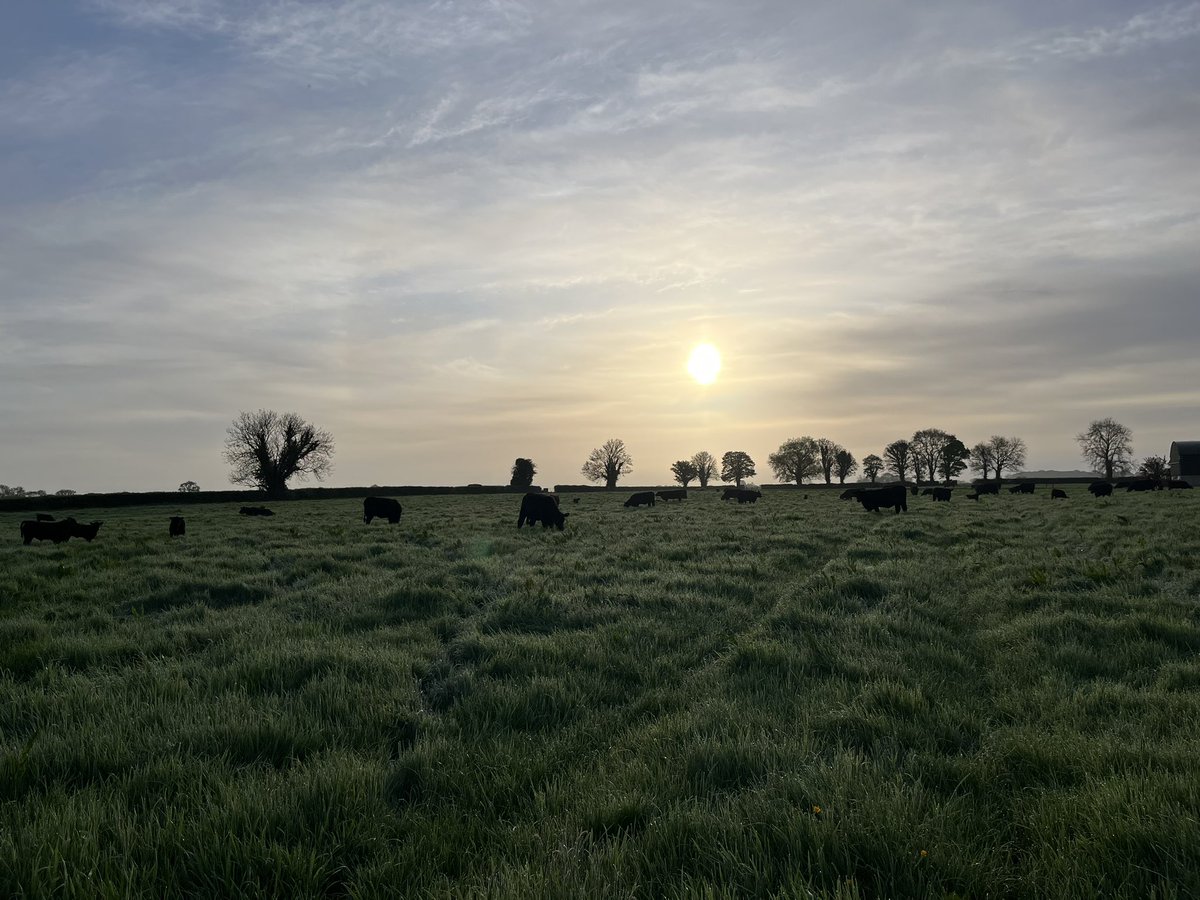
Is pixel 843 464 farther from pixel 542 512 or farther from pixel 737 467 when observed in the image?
pixel 542 512

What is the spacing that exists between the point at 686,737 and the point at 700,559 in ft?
35.4

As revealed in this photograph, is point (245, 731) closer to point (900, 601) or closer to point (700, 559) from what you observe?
point (900, 601)

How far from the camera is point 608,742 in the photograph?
527cm

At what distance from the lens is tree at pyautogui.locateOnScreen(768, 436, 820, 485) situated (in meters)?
130

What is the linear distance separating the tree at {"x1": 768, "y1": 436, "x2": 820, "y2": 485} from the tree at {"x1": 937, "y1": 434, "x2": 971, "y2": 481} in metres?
22.5

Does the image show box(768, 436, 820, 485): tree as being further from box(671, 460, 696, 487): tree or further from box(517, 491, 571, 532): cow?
box(517, 491, 571, 532): cow

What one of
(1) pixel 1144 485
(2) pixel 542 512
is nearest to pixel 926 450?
Result: (1) pixel 1144 485

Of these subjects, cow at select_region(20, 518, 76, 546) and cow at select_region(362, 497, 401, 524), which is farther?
cow at select_region(362, 497, 401, 524)

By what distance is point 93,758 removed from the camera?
466 cm

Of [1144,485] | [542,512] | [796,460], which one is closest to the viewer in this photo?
[542,512]

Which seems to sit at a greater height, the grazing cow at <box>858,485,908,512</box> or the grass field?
the grazing cow at <box>858,485,908,512</box>

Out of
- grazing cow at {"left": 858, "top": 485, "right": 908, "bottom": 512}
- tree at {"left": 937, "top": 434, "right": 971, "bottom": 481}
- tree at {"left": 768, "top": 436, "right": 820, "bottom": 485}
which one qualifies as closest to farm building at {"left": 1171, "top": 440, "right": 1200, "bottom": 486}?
tree at {"left": 937, "top": 434, "right": 971, "bottom": 481}

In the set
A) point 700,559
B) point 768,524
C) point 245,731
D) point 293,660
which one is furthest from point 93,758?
point 768,524

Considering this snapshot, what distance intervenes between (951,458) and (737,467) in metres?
40.2
